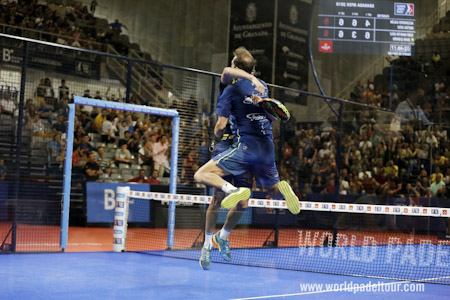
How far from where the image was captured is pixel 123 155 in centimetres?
1728

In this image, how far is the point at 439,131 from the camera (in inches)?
773

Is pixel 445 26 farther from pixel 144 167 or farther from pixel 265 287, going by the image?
pixel 265 287

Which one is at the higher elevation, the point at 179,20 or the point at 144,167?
the point at 179,20

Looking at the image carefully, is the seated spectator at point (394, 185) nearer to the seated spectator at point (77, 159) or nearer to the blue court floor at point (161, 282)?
the seated spectator at point (77, 159)

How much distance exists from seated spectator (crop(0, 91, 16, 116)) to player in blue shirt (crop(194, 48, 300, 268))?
19.5 feet

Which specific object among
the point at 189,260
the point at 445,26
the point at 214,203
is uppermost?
the point at 445,26

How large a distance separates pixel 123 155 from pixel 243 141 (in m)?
11.0

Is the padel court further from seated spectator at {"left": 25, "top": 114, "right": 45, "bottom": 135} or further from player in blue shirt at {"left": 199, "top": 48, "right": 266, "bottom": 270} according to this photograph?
seated spectator at {"left": 25, "top": 114, "right": 45, "bottom": 135}

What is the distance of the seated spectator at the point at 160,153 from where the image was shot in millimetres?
16495

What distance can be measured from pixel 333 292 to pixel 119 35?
64.8ft

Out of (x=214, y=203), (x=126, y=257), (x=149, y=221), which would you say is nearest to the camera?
(x=214, y=203)

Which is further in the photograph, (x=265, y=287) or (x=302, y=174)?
(x=302, y=174)

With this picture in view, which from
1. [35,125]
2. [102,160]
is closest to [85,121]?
[102,160]

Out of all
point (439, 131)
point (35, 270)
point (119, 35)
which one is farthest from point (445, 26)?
point (35, 270)
